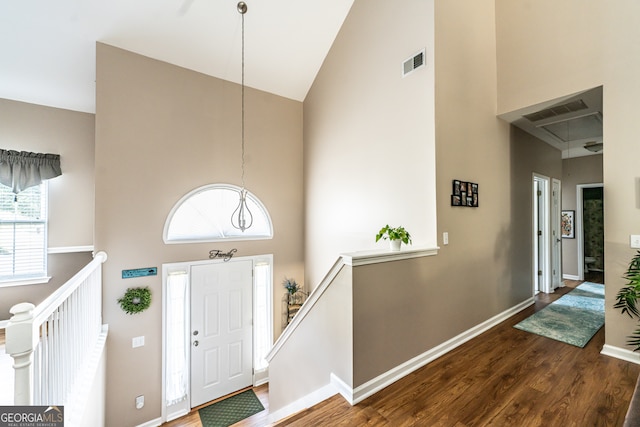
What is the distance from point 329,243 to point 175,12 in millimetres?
3706

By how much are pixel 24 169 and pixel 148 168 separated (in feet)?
6.61

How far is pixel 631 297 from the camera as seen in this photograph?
2.24 m

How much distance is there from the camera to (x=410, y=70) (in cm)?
288

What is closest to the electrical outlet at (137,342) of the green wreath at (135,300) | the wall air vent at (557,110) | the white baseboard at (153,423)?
the green wreath at (135,300)

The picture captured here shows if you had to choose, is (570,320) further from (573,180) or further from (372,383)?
(573,180)

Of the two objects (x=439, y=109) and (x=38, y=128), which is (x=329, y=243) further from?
(x=38, y=128)

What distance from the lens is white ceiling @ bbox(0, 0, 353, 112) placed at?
2.96 metres

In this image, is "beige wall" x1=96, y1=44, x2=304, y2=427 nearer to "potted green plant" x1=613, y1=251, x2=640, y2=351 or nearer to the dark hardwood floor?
the dark hardwood floor

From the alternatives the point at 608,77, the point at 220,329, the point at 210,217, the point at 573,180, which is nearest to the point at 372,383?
the point at 220,329

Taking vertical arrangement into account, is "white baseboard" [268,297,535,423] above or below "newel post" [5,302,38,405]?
below

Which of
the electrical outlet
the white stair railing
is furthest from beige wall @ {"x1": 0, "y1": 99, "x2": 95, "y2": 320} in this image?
the white stair railing

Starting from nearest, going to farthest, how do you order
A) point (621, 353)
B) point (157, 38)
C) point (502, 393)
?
1. point (502, 393)
2. point (621, 353)
3. point (157, 38)

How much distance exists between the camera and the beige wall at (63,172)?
388 centimetres
